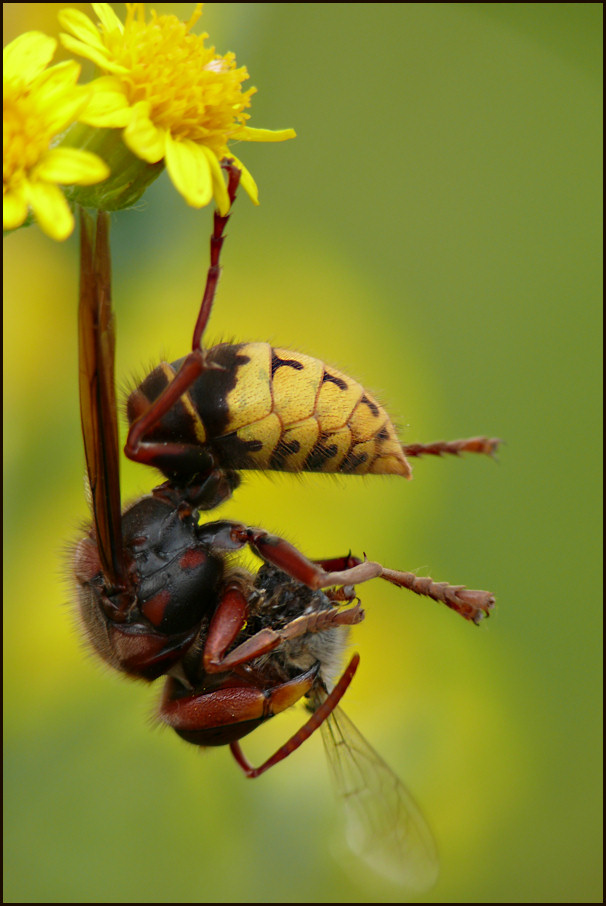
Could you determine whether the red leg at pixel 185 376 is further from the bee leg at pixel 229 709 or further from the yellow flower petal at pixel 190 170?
the bee leg at pixel 229 709

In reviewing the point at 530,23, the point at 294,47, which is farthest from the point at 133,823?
the point at 530,23

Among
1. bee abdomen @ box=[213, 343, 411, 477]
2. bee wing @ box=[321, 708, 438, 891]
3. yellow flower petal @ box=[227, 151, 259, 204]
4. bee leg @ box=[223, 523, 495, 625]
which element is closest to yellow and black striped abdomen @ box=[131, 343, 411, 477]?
bee abdomen @ box=[213, 343, 411, 477]

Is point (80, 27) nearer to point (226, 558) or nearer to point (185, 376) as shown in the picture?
point (185, 376)

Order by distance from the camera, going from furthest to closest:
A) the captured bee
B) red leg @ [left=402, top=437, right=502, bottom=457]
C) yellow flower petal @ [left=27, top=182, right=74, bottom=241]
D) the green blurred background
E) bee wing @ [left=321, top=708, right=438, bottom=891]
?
1. the green blurred background
2. bee wing @ [left=321, top=708, right=438, bottom=891]
3. red leg @ [left=402, top=437, right=502, bottom=457]
4. the captured bee
5. yellow flower petal @ [left=27, top=182, right=74, bottom=241]

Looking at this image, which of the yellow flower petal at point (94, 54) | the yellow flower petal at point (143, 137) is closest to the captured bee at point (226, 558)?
the yellow flower petal at point (143, 137)

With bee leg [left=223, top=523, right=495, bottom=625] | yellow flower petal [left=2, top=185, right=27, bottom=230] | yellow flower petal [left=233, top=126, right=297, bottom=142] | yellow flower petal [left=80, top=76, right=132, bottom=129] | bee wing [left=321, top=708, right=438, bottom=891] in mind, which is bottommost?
bee wing [left=321, top=708, right=438, bottom=891]

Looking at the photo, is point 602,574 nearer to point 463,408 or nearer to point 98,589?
point 463,408

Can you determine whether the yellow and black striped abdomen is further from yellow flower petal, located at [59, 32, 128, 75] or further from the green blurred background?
yellow flower petal, located at [59, 32, 128, 75]

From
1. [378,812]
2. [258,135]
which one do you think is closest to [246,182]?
[258,135]
